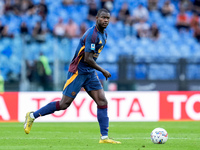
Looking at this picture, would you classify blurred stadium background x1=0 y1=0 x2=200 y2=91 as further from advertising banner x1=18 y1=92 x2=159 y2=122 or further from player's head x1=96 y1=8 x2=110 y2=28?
player's head x1=96 y1=8 x2=110 y2=28

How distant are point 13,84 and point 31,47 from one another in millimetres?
1893

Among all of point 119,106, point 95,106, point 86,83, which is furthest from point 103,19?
point 119,106

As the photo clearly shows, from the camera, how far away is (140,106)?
14227mm

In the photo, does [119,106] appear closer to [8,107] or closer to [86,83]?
[8,107]

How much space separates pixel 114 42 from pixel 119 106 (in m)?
5.60

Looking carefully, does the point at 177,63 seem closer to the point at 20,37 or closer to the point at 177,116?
the point at 177,116

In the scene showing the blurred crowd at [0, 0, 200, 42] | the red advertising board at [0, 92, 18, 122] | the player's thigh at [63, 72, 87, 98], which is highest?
the blurred crowd at [0, 0, 200, 42]

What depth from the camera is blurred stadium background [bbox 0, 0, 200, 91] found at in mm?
16031

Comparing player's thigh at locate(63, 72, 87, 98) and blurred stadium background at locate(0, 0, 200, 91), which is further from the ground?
blurred stadium background at locate(0, 0, 200, 91)

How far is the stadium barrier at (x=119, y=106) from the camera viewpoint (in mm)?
13875

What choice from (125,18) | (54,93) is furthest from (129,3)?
(54,93)

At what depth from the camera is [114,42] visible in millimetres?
19250

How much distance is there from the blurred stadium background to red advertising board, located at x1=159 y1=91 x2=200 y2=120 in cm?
183

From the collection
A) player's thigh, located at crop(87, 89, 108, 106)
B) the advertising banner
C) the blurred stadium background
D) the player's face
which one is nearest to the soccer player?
player's thigh, located at crop(87, 89, 108, 106)
